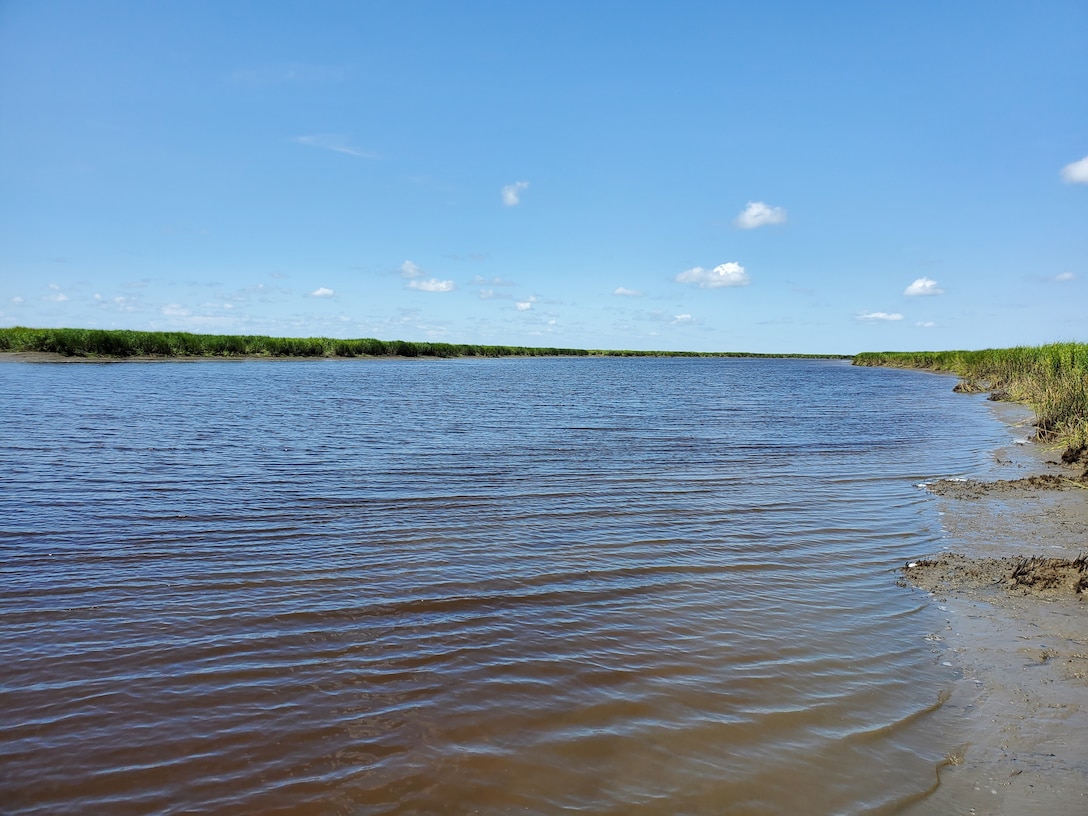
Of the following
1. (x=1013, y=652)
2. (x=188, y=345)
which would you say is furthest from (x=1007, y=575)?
(x=188, y=345)

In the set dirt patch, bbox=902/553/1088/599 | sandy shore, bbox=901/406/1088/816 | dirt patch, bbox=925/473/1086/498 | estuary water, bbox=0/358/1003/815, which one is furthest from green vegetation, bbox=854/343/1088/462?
dirt patch, bbox=902/553/1088/599

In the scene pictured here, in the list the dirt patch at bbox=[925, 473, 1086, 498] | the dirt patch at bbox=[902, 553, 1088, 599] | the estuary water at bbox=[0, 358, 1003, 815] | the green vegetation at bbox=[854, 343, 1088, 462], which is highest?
the green vegetation at bbox=[854, 343, 1088, 462]

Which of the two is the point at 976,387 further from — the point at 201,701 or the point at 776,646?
the point at 201,701

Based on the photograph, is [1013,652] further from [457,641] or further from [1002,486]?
[1002,486]

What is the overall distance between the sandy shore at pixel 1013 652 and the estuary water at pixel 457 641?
0.67ft

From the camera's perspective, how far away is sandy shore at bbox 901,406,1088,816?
141 inches

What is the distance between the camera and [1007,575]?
6.93 m

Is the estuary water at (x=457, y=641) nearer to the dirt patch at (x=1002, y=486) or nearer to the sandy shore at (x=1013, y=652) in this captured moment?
the sandy shore at (x=1013, y=652)

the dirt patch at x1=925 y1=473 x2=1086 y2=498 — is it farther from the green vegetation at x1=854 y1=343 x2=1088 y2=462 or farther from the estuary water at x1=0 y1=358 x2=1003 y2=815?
the green vegetation at x1=854 y1=343 x2=1088 y2=462

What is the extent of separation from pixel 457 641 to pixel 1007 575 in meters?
5.74

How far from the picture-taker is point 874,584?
6.84 m

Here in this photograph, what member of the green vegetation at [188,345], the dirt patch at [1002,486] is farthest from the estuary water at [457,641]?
the green vegetation at [188,345]

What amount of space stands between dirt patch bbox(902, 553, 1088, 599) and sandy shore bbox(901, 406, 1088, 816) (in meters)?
0.01

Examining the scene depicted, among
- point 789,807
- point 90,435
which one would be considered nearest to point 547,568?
point 789,807
